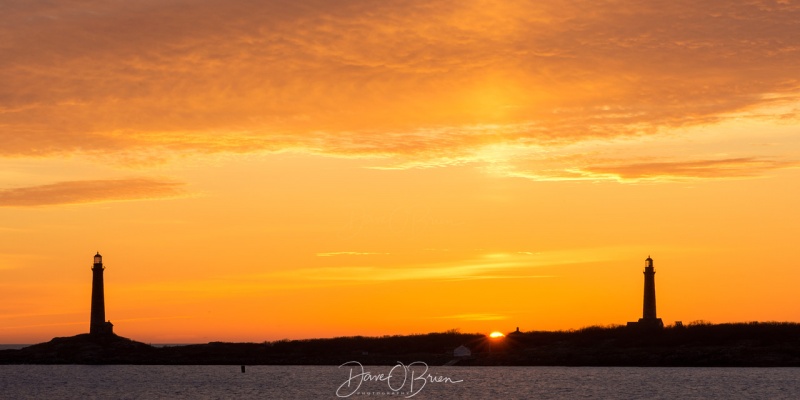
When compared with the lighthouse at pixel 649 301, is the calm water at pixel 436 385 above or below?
below

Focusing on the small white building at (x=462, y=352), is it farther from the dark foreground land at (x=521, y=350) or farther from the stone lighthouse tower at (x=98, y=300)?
the stone lighthouse tower at (x=98, y=300)

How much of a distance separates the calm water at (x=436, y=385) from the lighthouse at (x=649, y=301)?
6.01m

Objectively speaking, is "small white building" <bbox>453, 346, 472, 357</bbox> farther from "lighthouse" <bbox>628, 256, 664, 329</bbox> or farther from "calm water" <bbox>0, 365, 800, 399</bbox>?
"lighthouse" <bbox>628, 256, 664, 329</bbox>

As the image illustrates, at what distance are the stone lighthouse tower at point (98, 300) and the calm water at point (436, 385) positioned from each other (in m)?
5.97

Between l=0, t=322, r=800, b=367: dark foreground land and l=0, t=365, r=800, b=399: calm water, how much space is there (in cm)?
197

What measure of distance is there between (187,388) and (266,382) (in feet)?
38.0

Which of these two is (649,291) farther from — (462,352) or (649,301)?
(462,352)

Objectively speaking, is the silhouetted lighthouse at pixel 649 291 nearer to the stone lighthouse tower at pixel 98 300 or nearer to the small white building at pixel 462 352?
the small white building at pixel 462 352

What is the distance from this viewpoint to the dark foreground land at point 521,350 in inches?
4734

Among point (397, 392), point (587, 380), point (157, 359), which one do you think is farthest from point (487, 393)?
point (157, 359)

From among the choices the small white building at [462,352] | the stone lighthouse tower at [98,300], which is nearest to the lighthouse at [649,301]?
the small white building at [462,352]

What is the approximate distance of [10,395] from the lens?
99.9 meters

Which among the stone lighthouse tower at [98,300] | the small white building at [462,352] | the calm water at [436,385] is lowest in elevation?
the calm water at [436,385]

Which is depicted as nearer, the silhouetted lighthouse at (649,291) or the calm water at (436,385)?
the calm water at (436,385)
